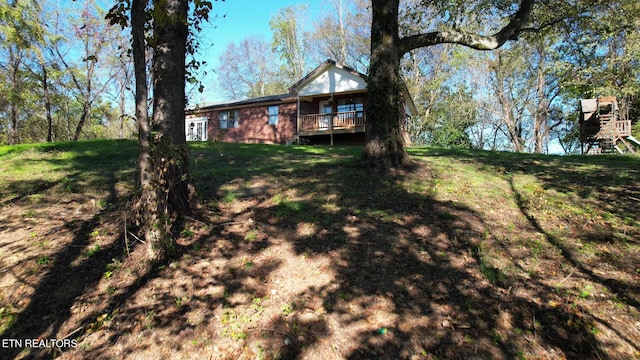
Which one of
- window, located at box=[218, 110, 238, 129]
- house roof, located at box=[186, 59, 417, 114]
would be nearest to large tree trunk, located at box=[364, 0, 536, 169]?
house roof, located at box=[186, 59, 417, 114]

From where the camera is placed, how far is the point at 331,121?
19750 millimetres

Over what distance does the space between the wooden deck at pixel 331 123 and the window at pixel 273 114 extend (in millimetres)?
2338

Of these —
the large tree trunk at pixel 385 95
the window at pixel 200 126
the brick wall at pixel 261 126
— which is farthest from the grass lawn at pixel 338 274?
the window at pixel 200 126

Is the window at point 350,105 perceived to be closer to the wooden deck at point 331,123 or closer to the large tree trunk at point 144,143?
the wooden deck at point 331,123

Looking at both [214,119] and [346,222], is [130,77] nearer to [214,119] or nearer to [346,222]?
[214,119]

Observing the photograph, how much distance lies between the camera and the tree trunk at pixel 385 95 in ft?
22.4

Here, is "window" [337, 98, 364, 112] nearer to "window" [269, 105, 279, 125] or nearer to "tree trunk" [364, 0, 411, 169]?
"window" [269, 105, 279, 125]

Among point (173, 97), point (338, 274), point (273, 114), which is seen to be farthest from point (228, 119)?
point (338, 274)

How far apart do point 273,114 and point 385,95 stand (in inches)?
662

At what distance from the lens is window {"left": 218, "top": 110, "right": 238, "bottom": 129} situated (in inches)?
943

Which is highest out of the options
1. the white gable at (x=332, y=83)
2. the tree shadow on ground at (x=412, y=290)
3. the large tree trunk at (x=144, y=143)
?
the white gable at (x=332, y=83)

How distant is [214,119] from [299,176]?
19384mm

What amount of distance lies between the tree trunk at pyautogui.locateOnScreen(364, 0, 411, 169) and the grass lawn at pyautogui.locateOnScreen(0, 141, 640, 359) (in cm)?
93

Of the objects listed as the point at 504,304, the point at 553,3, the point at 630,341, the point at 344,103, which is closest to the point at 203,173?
the point at 504,304
